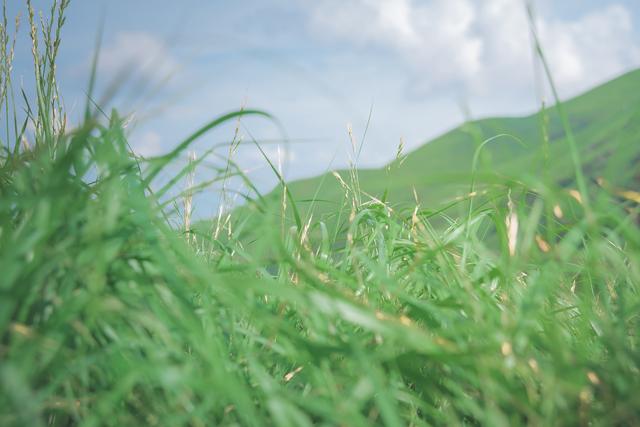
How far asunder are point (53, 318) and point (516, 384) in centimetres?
75

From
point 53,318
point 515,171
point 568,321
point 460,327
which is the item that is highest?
point 53,318

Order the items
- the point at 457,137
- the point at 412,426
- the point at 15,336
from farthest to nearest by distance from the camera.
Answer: the point at 457,137 < the point at 412,426 < the point at 15,336

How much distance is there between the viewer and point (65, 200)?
3.24ft

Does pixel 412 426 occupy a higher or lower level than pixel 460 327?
lower

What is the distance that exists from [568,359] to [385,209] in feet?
3.00

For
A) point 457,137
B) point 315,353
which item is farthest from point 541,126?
point 457,137

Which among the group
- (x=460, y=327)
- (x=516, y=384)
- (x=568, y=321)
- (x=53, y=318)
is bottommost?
(x=568, y=321)

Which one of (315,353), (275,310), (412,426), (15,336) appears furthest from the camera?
(275,310)

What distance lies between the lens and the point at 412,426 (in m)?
1.12

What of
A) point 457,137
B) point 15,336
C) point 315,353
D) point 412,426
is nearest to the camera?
point 15,336

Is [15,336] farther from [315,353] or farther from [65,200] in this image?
[315,353]

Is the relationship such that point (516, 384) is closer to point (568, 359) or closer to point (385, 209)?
point (568, 359)

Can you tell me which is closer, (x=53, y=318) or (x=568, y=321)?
(x=53, y=318)

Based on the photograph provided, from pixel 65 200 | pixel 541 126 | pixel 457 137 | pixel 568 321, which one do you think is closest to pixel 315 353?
pixel 65 200
